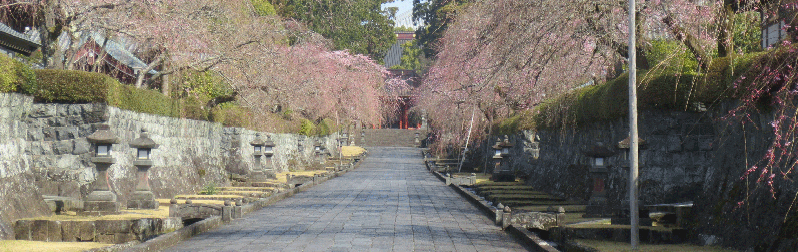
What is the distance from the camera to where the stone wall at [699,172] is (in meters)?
9.19

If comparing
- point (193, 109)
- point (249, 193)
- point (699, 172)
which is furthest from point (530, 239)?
point (193, 109)

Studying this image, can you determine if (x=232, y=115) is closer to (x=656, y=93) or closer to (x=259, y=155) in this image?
(x=259, y=155)

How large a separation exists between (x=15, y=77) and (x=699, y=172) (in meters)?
11.8

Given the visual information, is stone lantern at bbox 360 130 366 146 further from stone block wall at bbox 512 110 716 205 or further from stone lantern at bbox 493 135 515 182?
stone block wall at bbox 512 110 716 205

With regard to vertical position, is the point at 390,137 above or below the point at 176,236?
above

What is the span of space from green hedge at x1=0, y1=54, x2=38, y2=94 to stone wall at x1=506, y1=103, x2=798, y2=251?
10.3 meters

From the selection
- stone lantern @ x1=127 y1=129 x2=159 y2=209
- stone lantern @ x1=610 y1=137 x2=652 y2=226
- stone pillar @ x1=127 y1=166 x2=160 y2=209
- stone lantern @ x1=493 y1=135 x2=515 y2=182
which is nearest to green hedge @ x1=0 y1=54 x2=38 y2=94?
stone lantern @ x1=127 y1=129 x2=159 y2=209

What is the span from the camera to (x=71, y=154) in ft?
51.7

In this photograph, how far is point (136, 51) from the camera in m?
25.4

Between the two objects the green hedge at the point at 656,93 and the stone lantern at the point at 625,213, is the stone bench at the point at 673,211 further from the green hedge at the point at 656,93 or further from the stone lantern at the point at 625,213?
the green hedge at the point at 656,93

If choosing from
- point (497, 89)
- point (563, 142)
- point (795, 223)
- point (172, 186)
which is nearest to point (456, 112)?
point (497, 89)

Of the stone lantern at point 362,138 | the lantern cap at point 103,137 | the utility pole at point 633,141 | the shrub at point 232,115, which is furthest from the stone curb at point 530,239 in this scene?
the stone lantern at point 362,138

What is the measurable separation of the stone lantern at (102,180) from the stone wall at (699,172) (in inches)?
362

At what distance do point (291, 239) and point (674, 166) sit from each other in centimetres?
710
